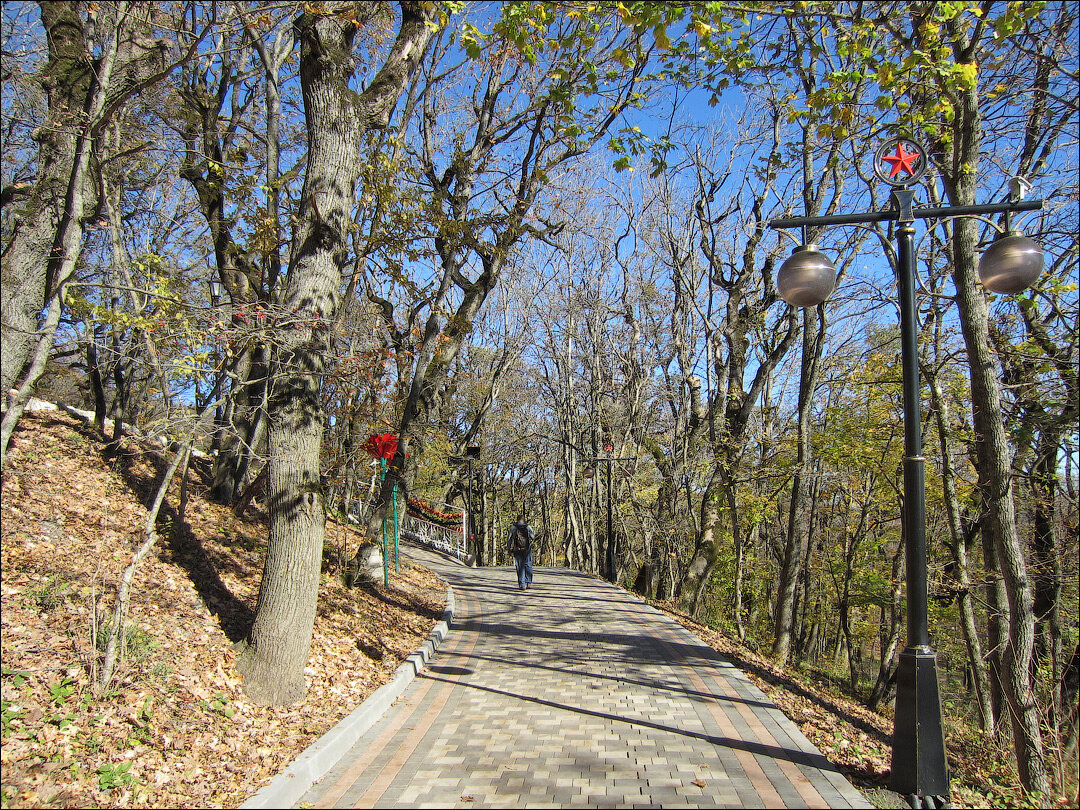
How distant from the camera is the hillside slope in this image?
404 cm

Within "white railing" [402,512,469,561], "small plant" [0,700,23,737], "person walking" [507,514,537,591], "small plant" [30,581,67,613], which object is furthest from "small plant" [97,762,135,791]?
"white railing" [402,512,469,561]

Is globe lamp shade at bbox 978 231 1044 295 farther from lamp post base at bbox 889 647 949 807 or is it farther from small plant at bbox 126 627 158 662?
small plant at bbox 126 627 158 662

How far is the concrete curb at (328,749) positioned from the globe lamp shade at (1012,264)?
5.89 m

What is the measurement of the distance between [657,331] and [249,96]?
12.5 meters

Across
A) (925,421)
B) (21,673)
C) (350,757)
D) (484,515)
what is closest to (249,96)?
(21,673)

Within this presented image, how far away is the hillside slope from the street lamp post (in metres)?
4.50

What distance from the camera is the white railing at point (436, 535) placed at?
86.9 feet

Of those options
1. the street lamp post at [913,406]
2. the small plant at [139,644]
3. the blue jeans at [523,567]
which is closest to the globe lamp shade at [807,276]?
the street lamp post at [913,406]

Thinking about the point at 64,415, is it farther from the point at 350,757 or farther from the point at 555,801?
the point at 555,801

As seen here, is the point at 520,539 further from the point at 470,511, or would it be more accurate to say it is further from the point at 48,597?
the point at 470,511

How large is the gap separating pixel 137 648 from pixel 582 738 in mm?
3765

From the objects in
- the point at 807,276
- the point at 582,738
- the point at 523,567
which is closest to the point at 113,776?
the point at 582,738

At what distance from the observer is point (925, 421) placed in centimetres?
1121

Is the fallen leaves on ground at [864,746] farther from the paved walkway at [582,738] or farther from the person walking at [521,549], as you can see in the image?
the person walking at [521,549]
